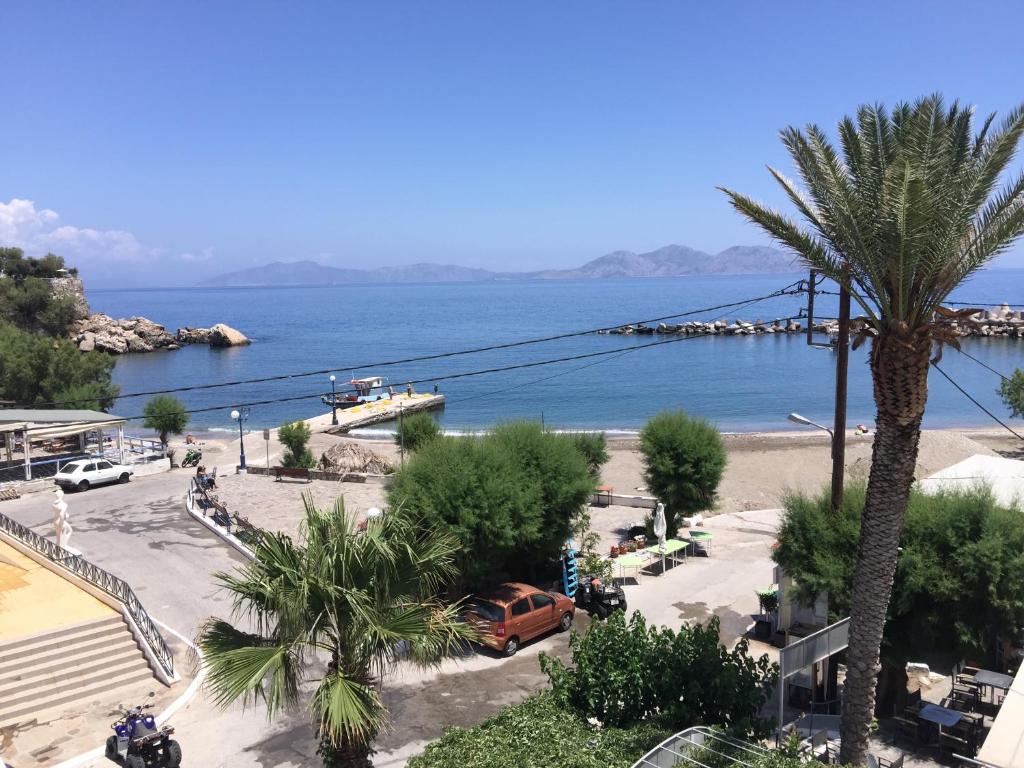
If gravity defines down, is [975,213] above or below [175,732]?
above

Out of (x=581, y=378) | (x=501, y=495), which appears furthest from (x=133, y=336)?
(x=501, y=495)

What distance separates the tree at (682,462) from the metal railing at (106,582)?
14669 millimetres

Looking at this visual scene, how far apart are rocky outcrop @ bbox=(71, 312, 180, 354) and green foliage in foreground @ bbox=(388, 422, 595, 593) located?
8543 centimetres

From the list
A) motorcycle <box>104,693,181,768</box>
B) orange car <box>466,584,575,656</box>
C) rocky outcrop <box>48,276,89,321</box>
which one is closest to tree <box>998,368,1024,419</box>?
orange car <box>466,584,575,656</box>

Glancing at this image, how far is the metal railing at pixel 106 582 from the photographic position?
45.4 ft

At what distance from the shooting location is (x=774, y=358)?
96625 millimetres

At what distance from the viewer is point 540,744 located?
22.2 ft

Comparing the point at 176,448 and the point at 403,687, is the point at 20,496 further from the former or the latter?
the point at 403,687

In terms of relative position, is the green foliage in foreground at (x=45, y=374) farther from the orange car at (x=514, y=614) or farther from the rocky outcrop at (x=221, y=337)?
the rocky outcrop at (x=221, y=337)

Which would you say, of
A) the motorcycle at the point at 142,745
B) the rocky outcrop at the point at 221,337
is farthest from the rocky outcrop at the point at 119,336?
the motorcycle at the point at 142,745

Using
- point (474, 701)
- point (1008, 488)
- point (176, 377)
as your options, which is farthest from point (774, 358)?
point (474, 701)

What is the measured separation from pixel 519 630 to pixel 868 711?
7.49m

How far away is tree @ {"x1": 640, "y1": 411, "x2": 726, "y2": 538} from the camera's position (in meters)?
23.3

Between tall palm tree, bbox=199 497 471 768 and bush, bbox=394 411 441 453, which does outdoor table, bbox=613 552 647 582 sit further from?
bush, bbox=394 411 441 453
